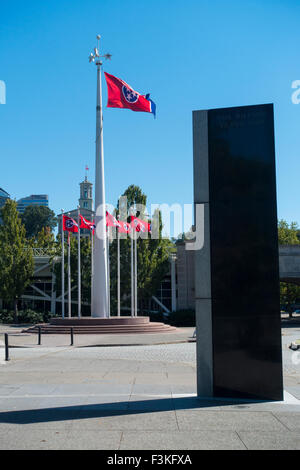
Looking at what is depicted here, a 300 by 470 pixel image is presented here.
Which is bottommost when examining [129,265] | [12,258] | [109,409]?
[109,409]

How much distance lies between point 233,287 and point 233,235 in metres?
1.02

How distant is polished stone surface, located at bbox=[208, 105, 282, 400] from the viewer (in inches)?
361

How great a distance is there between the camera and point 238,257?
31.2 feet

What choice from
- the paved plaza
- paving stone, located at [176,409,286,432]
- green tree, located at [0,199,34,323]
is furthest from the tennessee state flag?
paving stone, located at [176,409,286,432]

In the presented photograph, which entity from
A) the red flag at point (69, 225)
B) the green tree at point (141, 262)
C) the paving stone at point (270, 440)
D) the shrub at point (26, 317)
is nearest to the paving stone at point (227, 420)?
the paving stone at point (270, 440)

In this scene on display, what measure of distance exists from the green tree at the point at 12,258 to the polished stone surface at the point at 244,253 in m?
35.2

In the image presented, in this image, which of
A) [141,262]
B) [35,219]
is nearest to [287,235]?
[141,262]

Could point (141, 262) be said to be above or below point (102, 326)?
above

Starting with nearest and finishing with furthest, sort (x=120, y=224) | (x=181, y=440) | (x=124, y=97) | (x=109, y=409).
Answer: (x=181, y=440) < (x=109, y=409) < (x=124, y=97) < (x=120, y=224)

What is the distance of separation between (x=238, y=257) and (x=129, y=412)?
3.52 meters

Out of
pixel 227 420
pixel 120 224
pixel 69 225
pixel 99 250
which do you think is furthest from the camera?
pixel 99 250

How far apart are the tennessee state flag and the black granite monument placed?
56.7 feet

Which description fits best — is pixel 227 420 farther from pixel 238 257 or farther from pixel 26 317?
pixel 26 317
